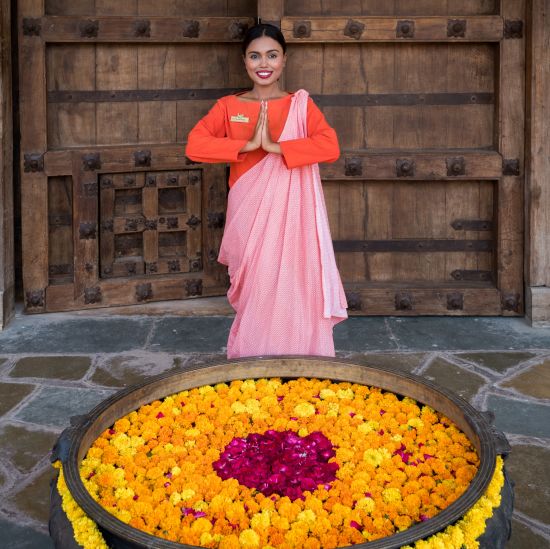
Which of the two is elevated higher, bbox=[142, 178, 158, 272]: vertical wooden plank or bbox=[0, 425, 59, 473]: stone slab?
bbox=[142, 178, 158, 272]: vertical wooden plank

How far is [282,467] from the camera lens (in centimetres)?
206

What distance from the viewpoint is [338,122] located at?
4801 mm

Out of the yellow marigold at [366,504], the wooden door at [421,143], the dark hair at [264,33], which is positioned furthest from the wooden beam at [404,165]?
the yellow marigold at [366,504]

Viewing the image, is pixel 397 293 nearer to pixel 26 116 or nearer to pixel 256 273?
pixel 256 273

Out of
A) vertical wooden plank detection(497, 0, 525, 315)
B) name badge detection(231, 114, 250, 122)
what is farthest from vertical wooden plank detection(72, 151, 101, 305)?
vertical wooden plank detection(497, 0, 525, 315)

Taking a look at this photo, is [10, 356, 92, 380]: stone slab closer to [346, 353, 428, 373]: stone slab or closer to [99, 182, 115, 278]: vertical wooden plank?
[99, 182, 115, 278]: vertical wooden plank

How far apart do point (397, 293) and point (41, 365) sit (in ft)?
6.89

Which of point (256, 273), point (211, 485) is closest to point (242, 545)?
point (211, 485)

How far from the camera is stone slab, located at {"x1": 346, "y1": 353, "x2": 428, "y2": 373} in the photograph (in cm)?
406

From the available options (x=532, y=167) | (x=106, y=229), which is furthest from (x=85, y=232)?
(x=532, y=167)

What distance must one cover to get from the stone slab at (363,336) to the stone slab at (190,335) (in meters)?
0.64

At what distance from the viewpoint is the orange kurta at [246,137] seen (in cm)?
312

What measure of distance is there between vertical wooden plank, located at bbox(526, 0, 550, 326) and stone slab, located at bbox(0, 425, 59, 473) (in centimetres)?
287

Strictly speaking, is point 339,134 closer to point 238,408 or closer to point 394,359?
point 394,359
